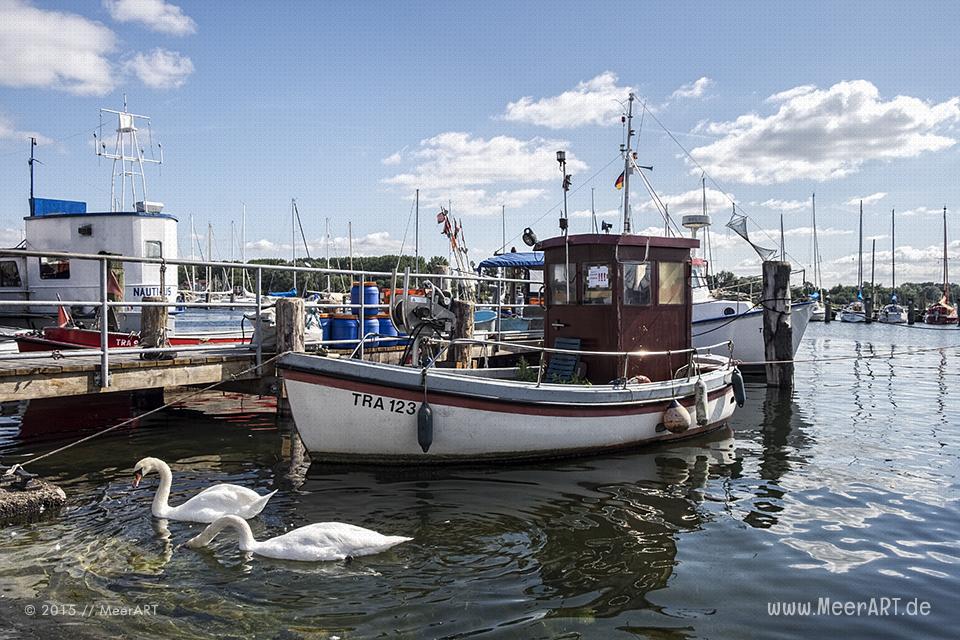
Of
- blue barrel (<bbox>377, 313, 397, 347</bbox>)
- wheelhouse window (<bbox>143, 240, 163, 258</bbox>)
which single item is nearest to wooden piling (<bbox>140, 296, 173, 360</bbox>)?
blue barrel (<bbox>377, 313, 397, 347</bbox>)

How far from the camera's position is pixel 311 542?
5.74m

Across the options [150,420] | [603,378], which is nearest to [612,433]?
[603,378]

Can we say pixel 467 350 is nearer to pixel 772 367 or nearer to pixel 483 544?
pixel 483 544

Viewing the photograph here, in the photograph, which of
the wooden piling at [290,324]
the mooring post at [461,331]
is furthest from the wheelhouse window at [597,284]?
the wooden piling at [290,324]

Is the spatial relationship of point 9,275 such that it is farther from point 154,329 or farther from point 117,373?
point 117,373

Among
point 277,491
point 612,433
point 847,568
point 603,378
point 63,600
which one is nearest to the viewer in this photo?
point 63,600

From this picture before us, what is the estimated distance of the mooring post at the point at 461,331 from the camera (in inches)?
475

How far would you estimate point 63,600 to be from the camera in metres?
4.96

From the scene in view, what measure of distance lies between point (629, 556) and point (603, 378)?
453cm

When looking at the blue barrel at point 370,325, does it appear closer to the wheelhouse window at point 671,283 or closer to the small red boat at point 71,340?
the small red boat at point 71,340

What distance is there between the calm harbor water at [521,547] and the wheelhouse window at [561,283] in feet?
8.55

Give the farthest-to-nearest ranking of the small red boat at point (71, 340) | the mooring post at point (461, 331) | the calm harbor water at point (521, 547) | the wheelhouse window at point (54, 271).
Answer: the wheelhouse window at point (54, 271), the mooring post at point (461, 331), the small red boat at point (71, 340), the calm harbor water at point (521, 547)

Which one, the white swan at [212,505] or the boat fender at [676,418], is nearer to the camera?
the white swan at [212,505]

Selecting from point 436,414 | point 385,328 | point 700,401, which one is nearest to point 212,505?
point 436,414
